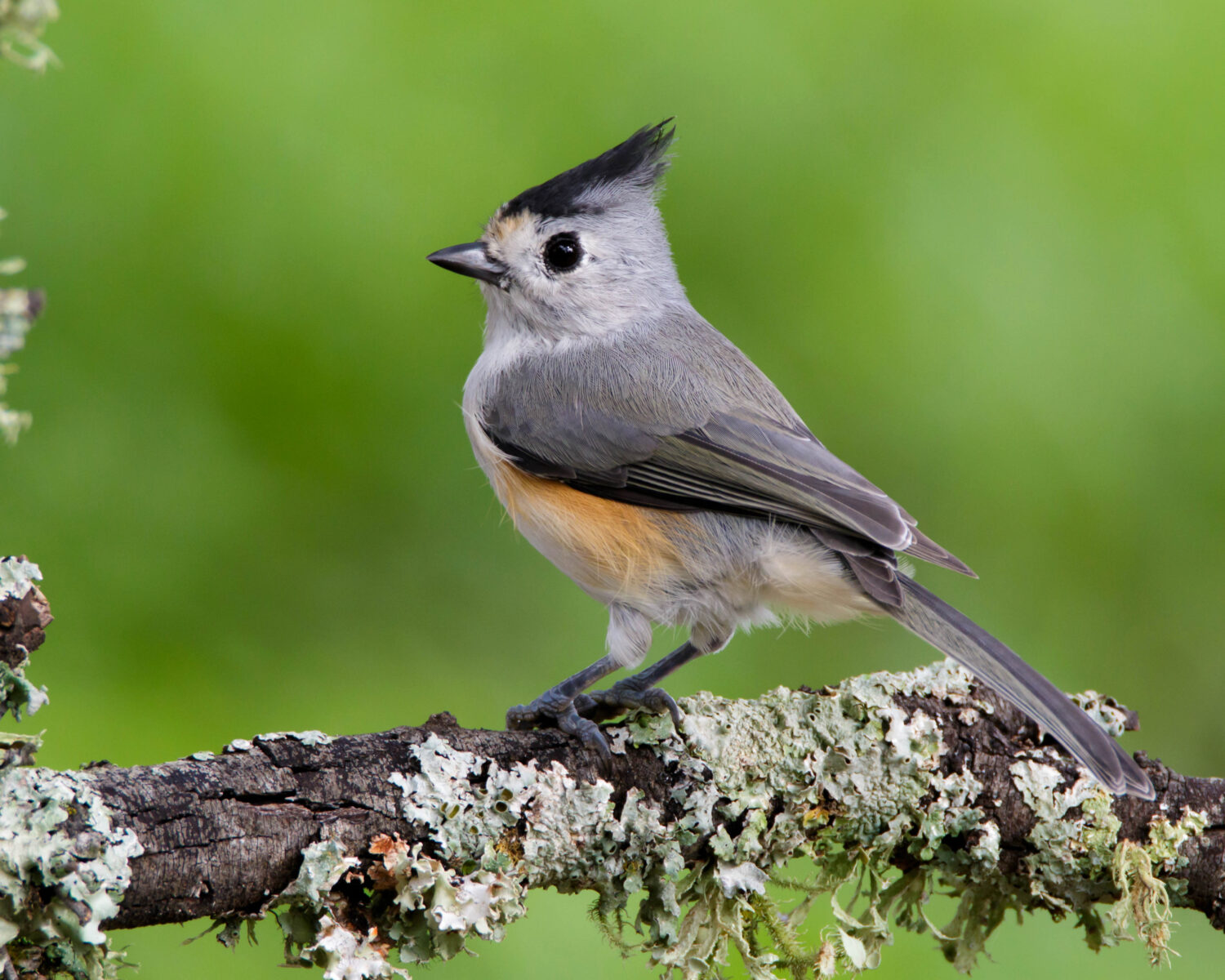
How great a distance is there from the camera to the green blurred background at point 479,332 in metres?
2.33

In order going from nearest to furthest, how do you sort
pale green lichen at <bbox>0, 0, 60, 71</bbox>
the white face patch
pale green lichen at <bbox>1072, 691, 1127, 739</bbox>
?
pale green lichen at <bbox>0, 0, 60, 71</bbox>, pale green lichen at <bbox>1072, 691, 1127, 739</bbox>, the white face patch

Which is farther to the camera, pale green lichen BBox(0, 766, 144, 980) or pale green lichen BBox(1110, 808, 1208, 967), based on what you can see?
pale green lichen BBox(1110, 808, 1208, 967)

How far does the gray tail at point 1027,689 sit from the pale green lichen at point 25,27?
74.1 inches

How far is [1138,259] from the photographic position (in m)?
2.72

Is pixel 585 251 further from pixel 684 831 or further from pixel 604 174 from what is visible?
pixel 684 831

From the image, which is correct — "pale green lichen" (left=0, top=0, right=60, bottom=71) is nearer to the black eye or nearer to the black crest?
the black crest

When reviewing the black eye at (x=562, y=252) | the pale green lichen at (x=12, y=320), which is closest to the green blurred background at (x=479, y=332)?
the black eye at (x=562, y=252)

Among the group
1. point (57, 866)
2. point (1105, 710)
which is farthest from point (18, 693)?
point (1105, 710)

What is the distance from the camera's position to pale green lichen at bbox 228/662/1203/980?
211 centimetres

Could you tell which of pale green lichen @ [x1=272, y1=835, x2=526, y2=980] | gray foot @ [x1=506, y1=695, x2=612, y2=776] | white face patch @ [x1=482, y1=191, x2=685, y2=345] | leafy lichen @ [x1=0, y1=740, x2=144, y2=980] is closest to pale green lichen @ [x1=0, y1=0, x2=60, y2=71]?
leafy lichen @ [x1=0, y1=740, x2=144, y2=980]

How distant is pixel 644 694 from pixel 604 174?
1424 millimetres

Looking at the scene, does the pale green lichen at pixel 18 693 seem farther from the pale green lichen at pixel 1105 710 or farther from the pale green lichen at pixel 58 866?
the pale green lichen at pixel 1105 710

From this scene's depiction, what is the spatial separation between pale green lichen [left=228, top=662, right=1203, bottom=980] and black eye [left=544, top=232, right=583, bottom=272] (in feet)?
4.54

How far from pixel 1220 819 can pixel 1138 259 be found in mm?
1254
